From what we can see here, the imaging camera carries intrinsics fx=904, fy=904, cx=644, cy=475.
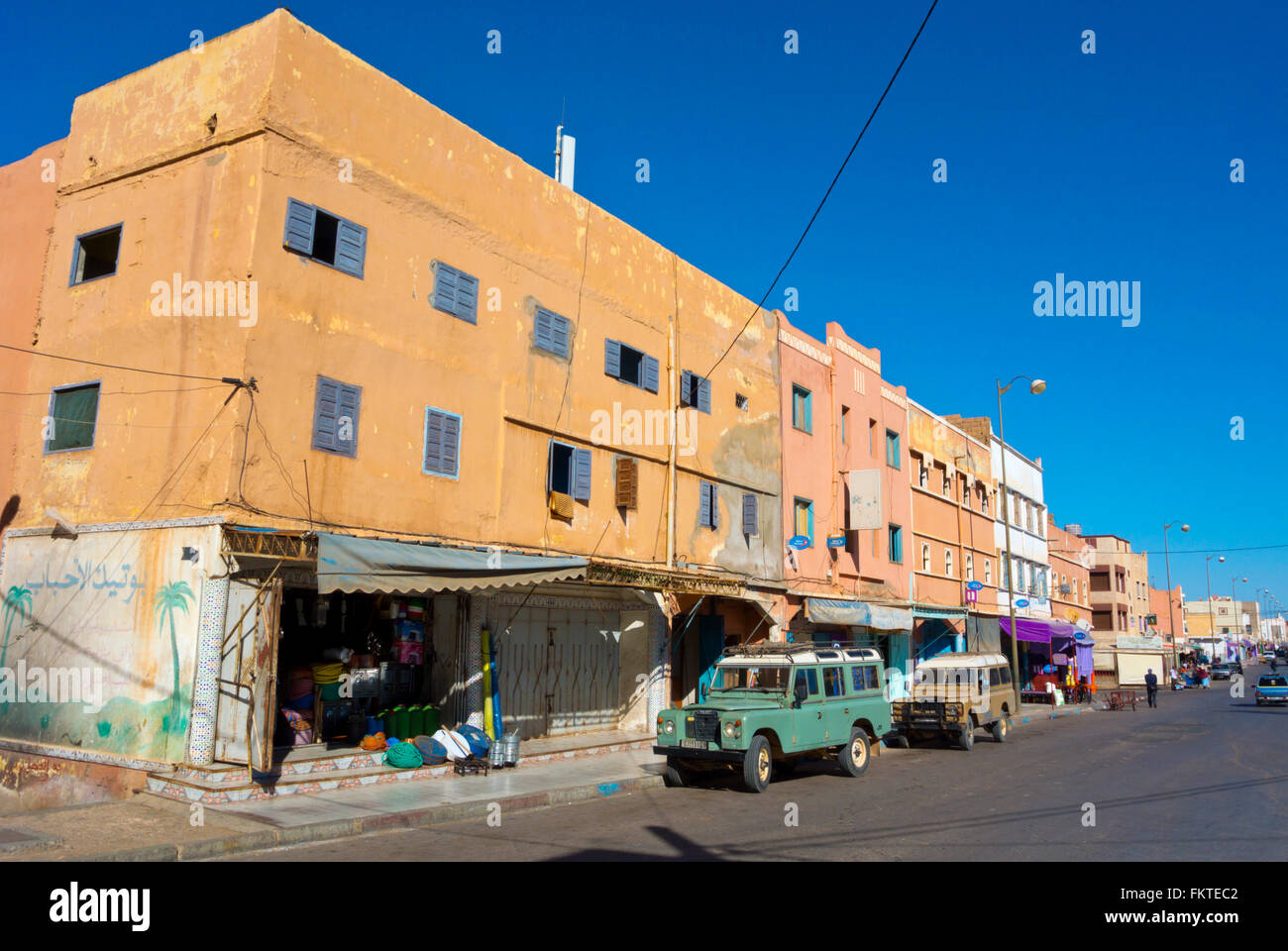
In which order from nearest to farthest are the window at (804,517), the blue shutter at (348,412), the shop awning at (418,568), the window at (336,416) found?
1. the shop awning at (418,568)
2. the window at (336,416)
3. the blue shutter at (348,412)
4. the window at (804,517)

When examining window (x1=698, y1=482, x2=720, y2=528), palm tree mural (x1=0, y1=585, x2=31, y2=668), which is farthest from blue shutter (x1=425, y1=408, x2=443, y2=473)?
window (x1=698, y1=482, x2=720, y2=528)

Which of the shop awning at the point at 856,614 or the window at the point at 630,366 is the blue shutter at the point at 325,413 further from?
the shop awning at the point at 856,614

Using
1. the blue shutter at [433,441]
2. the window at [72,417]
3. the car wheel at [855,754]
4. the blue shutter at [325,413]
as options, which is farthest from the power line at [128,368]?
the car wheel at [855,754]

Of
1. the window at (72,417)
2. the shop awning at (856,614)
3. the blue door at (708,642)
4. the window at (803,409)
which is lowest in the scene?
the blue door at (708,642)

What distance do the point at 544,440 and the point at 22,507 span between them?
30.8ft

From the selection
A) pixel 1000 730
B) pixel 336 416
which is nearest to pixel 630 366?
pixel 336 416

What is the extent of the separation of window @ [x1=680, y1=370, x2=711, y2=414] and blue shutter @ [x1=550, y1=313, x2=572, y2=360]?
4539 mm

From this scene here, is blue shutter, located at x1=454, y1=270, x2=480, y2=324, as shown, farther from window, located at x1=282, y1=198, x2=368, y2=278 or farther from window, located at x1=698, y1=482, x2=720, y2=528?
window, located at x1=698, y1=482, x2=720, y2=528

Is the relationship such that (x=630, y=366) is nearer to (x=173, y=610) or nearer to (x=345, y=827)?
(x=173, y=610)

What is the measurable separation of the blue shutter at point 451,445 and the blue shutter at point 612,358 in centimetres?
516

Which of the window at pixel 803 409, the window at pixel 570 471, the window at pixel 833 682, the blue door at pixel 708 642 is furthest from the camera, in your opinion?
the window at pixel 803 409

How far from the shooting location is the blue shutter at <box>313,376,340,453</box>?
14.5 meters

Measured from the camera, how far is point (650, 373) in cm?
2261

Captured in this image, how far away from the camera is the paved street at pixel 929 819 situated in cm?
984
